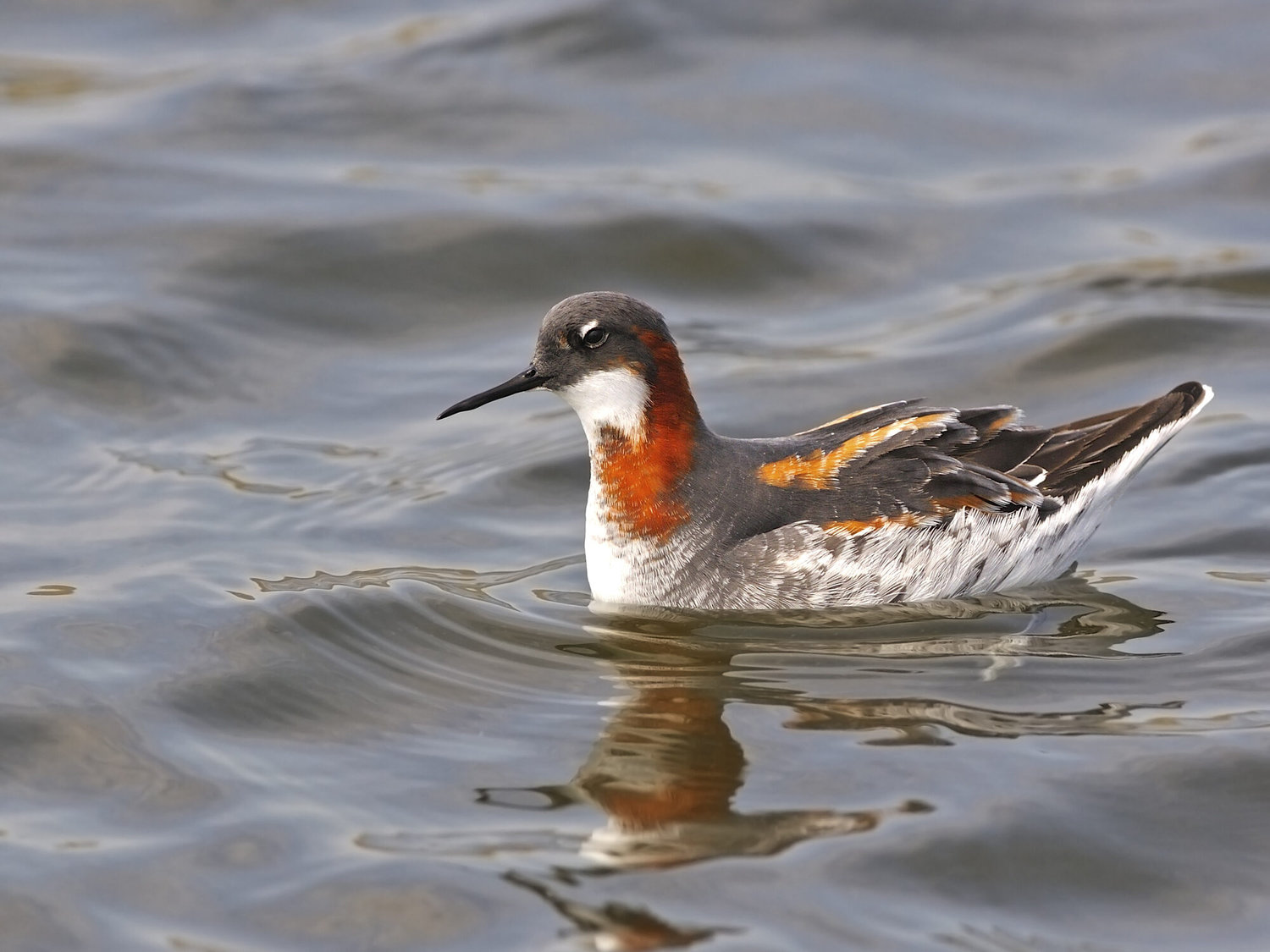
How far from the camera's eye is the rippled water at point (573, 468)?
6.67 meters

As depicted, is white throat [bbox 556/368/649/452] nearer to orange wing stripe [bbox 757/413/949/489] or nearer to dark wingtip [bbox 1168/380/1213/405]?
orange wing stripe [bbox 757/413/949/489]

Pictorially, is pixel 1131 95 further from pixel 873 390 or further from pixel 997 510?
pixel 997 510

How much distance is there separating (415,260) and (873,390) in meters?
3.51

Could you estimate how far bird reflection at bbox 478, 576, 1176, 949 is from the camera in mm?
6742

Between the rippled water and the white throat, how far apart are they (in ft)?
2.81

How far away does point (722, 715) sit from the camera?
7.85 metres

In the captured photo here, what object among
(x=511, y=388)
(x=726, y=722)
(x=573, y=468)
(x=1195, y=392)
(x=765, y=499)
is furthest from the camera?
(x=573, y=468)

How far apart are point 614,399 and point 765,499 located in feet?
2.77

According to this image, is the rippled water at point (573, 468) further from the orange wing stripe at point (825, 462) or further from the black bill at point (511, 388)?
the black bill at point (511, 388)

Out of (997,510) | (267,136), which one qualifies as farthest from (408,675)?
(267,136)

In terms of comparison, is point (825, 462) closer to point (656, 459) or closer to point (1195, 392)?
point (656, 459)

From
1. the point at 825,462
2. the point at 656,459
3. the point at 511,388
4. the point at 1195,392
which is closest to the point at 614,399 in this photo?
the point at 656,459

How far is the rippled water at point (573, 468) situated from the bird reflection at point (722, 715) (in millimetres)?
28

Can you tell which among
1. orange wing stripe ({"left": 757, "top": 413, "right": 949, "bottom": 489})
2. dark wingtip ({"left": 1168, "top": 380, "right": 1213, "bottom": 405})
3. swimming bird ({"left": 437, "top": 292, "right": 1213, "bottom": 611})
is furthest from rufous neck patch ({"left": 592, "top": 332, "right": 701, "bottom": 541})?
dark wingtip ({"left": 1168, "top": 380, "right": 1213, "bottom": 405})
